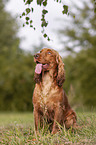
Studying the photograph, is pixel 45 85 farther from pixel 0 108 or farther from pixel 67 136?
pixel 0 108

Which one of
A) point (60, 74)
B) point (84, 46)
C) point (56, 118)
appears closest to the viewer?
point (56, 118)

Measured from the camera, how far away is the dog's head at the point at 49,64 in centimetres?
456

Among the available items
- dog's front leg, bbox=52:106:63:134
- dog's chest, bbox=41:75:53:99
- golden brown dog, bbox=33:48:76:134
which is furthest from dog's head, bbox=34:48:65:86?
dog's front leg, bbox=52:106:63:134

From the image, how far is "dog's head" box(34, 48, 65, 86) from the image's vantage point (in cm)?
456

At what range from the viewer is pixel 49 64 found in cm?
468

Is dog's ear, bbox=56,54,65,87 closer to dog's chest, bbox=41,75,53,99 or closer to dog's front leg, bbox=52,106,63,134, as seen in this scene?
dog's chest, bbox=41,75,53,99

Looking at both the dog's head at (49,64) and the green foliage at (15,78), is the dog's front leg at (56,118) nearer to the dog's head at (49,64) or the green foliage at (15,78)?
the dog's head at (49,64)

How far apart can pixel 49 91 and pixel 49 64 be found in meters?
0.54

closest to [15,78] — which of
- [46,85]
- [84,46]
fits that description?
[84,46]

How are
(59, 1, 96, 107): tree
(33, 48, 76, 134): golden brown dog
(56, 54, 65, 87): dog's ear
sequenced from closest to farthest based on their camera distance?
(33, 48, 76, 134): golden brown dog, (56, 54, 65, 87): dog's ear, (59, 1, 96, 107): tree

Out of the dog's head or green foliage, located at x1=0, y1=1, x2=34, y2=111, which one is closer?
the dog's head

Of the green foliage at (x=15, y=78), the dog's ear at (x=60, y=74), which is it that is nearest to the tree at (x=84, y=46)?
the green foliage at (x=15, y=78)

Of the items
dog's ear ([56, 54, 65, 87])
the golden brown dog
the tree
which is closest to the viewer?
the golden brown dog

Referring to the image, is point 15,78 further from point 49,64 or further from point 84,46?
point 49,64
